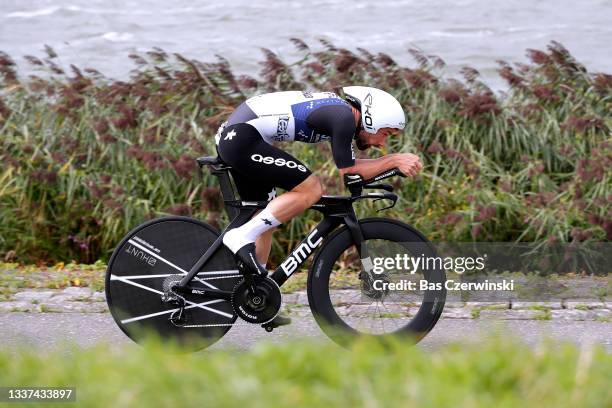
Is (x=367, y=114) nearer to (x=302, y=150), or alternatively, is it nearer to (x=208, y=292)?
(x=208, y=292)

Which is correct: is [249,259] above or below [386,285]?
above

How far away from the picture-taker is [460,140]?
31.1 ft

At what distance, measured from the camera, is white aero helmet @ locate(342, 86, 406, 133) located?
589 cm

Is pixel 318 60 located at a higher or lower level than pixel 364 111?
lower

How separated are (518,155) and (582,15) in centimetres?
621

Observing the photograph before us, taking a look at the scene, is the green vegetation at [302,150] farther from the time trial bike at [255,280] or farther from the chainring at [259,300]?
the chainring at [259,300]

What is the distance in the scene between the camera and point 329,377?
379cm

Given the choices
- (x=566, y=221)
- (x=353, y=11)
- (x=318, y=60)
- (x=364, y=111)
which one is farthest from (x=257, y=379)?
(x=353, y=11)

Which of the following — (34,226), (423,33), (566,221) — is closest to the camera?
(566,221)

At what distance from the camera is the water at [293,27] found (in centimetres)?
1420

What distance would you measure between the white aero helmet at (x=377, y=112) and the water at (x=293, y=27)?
7.65 metres

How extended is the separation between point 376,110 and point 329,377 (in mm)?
2381

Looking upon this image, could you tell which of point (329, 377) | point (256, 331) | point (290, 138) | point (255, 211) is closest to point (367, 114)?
point (290, 138)

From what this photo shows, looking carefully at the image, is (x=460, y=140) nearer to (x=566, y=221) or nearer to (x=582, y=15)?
(x=566, y=221)
